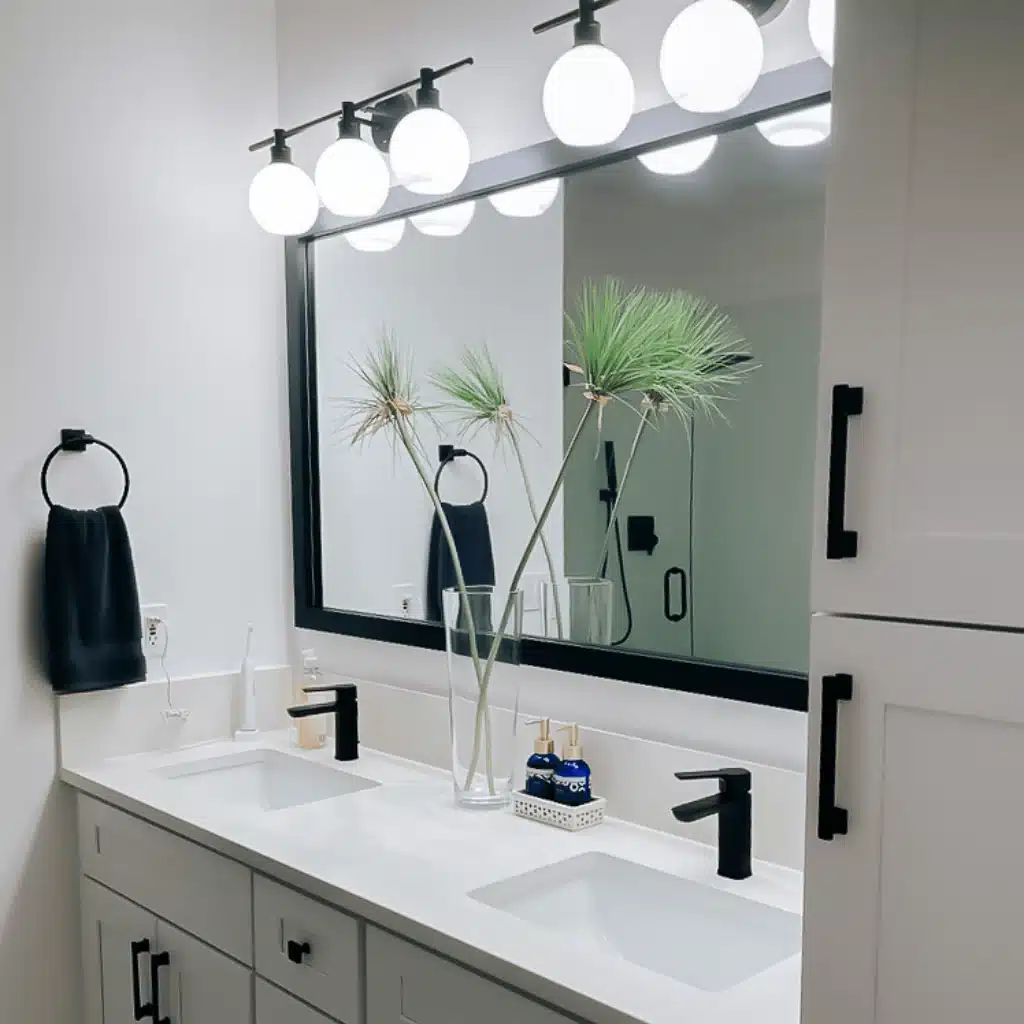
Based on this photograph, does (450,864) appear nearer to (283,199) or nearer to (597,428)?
(597,428)

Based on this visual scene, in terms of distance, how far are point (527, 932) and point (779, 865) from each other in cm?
47

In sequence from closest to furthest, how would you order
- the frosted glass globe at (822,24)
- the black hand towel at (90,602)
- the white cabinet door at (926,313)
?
the white cabinet door at (926,313) → the frosted glass globe at (822,24) → the black hand towel at (90,602)

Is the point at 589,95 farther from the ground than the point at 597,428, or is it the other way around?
the point at 589,95

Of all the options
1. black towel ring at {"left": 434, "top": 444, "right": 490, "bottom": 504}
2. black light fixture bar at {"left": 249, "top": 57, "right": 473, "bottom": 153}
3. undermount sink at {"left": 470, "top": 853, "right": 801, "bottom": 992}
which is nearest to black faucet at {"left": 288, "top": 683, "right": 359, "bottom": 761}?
black towel ring at {"left": 434, "top": 444, "right": 490, "bottom": 504}

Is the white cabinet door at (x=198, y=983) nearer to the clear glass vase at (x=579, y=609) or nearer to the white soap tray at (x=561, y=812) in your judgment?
the white soap tray at (x=561, y=812)

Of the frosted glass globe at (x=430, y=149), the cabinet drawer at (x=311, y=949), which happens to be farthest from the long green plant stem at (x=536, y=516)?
the cabinet drawer at (x=311, y=949)

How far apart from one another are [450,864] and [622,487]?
669 millimetres

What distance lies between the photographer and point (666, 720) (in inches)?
70.4

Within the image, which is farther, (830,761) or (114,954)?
(114,954)

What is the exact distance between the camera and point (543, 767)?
184cm

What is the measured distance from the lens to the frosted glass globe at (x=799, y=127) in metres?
1.56

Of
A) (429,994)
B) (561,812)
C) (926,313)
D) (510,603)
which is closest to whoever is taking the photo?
(926,313)

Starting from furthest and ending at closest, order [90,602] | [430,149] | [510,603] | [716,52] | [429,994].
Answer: [90,602] < [430,149] < [510,603] < [716,52] < [429,994]

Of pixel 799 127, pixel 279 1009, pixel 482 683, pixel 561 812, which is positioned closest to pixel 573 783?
pixel 561 812
